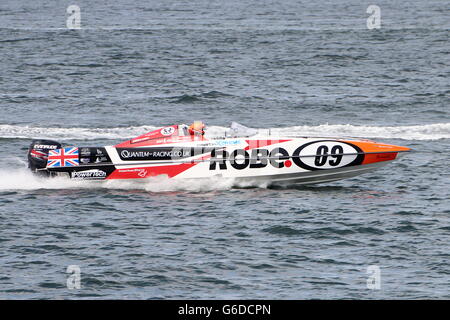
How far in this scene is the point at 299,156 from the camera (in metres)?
22.3

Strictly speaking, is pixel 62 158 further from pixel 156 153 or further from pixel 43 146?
pixel 156 153

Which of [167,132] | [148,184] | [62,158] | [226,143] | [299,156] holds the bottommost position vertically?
[148,184]

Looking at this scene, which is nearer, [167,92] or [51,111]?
[51,111]

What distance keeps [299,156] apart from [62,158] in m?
6.27

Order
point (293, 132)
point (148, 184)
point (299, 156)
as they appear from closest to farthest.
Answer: point (299, 156) < point (148, 184) < point (293, 132)

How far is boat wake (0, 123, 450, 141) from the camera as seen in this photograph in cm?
3048

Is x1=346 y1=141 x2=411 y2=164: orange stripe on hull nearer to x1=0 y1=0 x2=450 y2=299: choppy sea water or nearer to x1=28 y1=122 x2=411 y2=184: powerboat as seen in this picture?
x1=28 y1=122 x2=411 y2=184: powerboat

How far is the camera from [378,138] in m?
30.2

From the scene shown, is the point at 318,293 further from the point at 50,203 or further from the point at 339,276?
the point at 50,203

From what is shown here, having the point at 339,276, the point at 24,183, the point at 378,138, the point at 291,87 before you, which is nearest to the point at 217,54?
the point at 291,87

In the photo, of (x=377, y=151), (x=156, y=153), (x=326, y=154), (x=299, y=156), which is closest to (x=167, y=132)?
(x=156, y=153)

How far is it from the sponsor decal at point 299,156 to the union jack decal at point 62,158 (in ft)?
11.9
